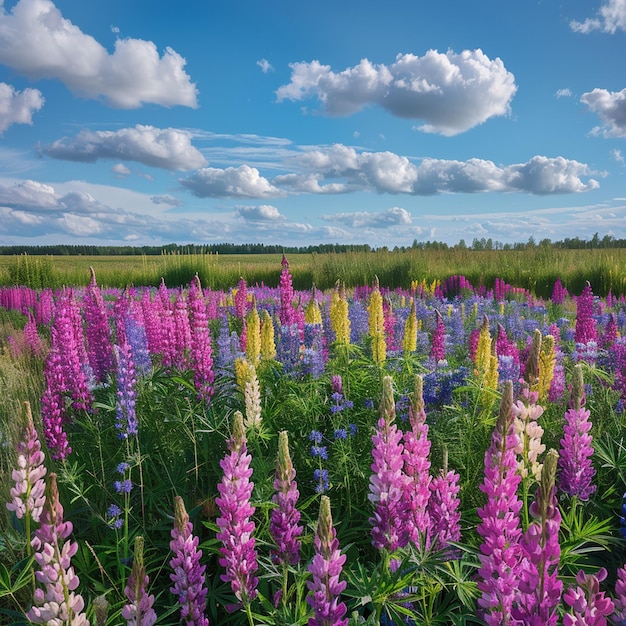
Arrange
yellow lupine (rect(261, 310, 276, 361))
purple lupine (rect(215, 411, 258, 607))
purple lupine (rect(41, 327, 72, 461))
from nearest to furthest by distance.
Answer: purple lupine (rect(215, 411, 258, 607)) → purple lupine (rect(41, 327, 72, 461)) → yellow lupine (rect(261, 310, 276, 361))

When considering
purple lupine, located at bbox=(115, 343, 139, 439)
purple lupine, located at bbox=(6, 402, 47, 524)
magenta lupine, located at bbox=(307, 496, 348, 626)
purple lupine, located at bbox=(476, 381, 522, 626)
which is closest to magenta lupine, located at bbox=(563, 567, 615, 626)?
purple lupine, located at bbox=(476, 381, 522, 626)

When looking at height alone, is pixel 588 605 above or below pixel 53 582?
above

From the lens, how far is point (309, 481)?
3.26 metres

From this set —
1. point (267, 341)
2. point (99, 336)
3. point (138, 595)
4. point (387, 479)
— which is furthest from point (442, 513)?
point (99, 336)

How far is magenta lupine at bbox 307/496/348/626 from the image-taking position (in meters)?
1.38

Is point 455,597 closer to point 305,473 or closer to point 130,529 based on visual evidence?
point 305,473

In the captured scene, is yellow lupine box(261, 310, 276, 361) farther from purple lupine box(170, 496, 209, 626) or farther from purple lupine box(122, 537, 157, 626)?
purple lupine box(122, 537, 157, 626)

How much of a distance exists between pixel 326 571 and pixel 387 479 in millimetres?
420

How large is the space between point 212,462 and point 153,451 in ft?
2.35

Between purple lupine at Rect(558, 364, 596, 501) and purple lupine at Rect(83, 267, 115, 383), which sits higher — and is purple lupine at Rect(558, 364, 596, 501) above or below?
below

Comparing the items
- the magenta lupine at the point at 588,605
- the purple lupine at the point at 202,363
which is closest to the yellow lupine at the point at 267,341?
the purple lupine at the point at 202,363

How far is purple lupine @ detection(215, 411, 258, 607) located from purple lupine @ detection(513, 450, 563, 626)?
A: 2.76ft

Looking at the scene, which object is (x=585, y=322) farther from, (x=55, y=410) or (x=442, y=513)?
(x=55, y=410)

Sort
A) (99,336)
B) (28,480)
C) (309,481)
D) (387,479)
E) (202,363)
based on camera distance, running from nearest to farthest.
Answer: (387,479), (28,480), (309,481), (202,363), (99,336)
